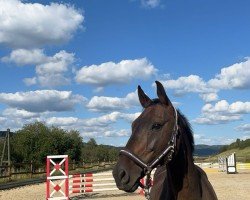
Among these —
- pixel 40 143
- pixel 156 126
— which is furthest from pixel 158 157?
pixel 40 143

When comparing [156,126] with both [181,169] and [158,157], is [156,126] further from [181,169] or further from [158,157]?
[181,169]

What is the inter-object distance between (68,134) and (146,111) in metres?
60.4

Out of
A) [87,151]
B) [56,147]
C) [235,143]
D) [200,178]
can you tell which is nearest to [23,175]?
[56,147]

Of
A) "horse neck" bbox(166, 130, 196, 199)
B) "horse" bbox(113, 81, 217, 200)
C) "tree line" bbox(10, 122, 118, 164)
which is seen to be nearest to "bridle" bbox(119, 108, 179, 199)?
"horse" bbox(113, 81, 217, 200)

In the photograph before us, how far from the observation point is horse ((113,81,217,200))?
10.9 ft

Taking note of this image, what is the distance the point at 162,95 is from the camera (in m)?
3.55

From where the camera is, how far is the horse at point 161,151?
3320 mm

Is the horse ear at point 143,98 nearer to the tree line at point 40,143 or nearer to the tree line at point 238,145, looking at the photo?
the tree line at point 40,143

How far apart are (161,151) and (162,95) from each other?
479 mm

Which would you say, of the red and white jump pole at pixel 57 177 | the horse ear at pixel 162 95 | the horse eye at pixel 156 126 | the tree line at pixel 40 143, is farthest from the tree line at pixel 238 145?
the horse eye at pixel 156 126

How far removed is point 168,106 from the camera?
3.65m

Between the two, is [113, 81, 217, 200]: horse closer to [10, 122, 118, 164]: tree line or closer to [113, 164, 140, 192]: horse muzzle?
[113, 164, 140, 192]: horse muzzle

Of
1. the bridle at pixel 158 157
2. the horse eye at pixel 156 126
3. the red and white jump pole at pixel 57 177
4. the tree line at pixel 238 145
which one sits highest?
the tree line at pixel 238 145

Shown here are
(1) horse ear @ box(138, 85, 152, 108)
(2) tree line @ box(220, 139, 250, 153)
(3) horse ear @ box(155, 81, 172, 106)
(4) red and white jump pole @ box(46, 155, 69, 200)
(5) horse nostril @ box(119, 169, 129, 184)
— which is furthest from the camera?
(2) tree line @ box(220, 139, 250, 153)
